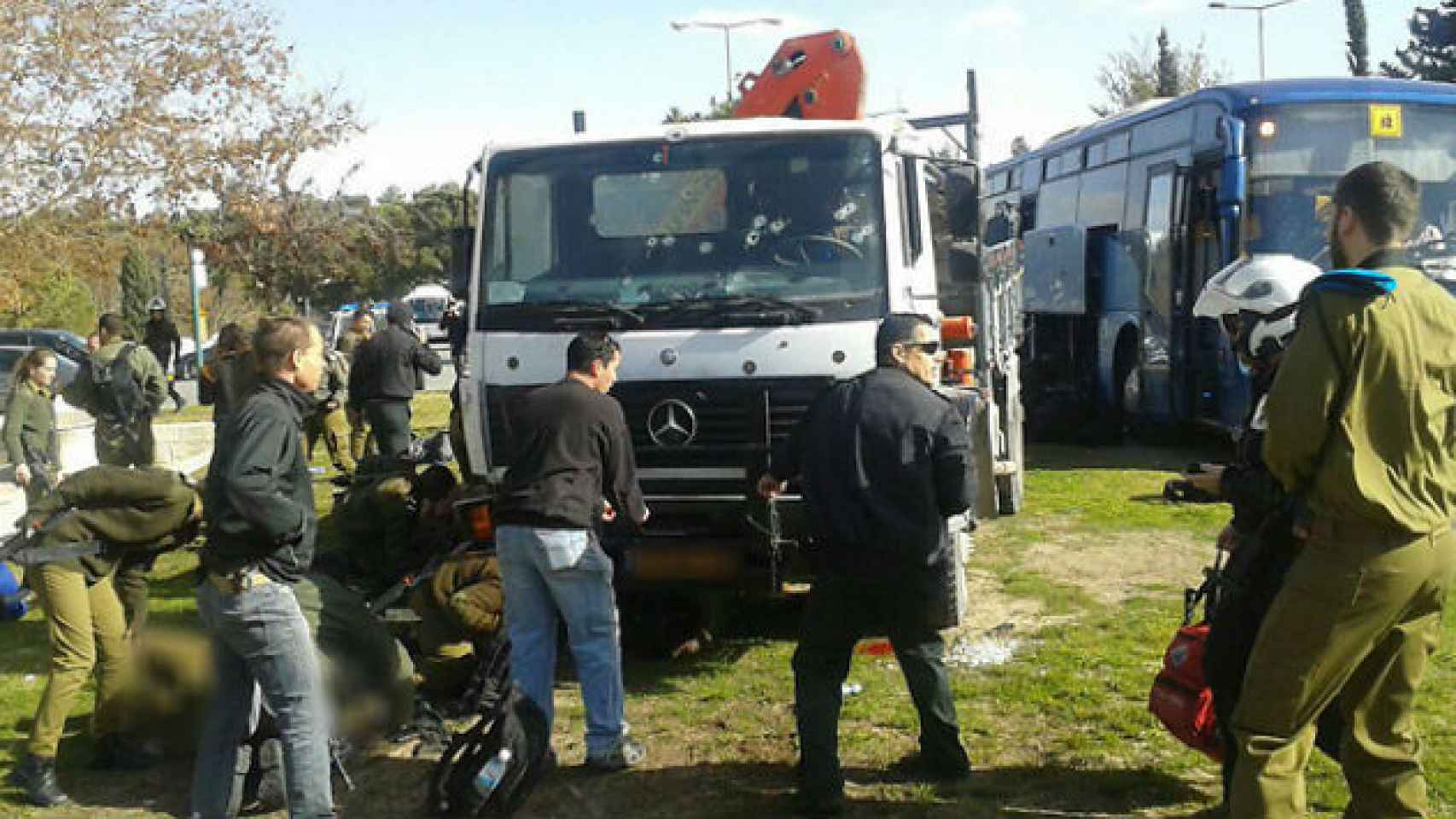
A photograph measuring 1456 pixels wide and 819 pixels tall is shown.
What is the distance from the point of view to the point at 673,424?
22.2ft

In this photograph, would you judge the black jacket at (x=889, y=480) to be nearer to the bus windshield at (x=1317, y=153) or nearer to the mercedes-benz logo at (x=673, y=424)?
the mercedes-benz logo at (x=673, y=424)

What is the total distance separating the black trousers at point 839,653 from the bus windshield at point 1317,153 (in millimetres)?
8703

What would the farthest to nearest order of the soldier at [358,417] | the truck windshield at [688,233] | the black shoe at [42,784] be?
the soldier at [358,417]
the truck windshield at [688,233]
the black shoe at [42,784]

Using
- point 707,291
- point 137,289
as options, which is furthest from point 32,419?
point 137,289

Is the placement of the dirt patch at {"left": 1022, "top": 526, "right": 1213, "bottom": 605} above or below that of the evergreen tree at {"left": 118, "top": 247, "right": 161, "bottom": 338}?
below

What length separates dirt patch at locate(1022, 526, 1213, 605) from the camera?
28.2 feet

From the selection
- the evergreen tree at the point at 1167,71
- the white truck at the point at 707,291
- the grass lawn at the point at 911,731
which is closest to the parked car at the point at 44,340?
the grass lawn at the point at 911,731

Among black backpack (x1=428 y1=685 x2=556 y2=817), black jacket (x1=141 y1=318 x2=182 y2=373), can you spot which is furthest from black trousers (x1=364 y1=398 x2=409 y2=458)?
black jacket (x1=141 y1=318 x2=182 y2=373)

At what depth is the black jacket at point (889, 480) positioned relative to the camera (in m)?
5.03

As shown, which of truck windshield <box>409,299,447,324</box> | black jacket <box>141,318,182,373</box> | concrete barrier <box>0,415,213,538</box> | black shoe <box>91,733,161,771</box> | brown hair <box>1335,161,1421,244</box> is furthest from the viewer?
truck windshield <box>409,299,447,324</box>

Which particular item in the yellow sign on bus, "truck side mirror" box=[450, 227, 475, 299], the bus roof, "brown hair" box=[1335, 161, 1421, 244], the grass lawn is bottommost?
the grass lawn

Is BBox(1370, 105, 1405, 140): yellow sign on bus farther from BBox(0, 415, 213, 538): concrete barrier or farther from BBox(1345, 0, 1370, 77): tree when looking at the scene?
BBox(1345, 0, 1370, 77): tree

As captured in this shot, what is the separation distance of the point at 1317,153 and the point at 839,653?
9467 mm

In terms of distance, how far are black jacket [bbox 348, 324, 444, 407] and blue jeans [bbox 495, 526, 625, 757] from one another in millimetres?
6680
